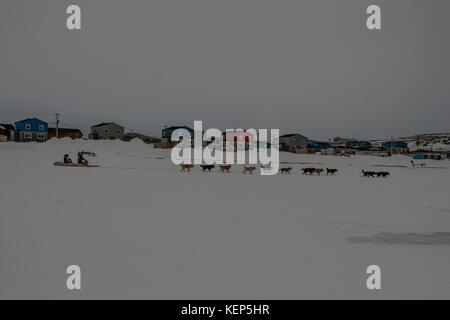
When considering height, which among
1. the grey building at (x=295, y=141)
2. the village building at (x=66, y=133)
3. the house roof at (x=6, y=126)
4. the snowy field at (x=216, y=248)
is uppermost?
the house roof at (x=6, y=126)

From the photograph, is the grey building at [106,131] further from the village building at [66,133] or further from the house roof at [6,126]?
the house roof at [6,126]

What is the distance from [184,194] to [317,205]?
18.3 ft

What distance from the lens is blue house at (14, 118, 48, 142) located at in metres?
53.0

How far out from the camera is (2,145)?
4181 centimetres

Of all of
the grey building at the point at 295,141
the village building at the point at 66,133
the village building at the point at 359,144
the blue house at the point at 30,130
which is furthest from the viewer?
the village building at the point at 359,144

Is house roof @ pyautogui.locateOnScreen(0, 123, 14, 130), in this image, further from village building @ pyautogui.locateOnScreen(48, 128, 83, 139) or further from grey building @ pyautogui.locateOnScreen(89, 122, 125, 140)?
grey building @ pyautogui.locateOnScreen(89, 122, 125, 140)

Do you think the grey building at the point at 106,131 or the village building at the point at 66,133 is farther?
the village building at the point at 66,133

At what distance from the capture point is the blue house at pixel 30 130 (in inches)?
2085

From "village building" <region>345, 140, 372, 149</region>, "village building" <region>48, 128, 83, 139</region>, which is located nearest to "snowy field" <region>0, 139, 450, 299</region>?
"village building" <region>48, 128, 83, 139</region>

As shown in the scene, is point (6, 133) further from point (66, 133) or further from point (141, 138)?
point (141, 138)

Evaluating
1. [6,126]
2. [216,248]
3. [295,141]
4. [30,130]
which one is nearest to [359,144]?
[295,141]

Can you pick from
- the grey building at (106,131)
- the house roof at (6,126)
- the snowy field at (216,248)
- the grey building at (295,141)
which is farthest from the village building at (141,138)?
the snowy field at (216,248)

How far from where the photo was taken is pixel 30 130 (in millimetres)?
53594
